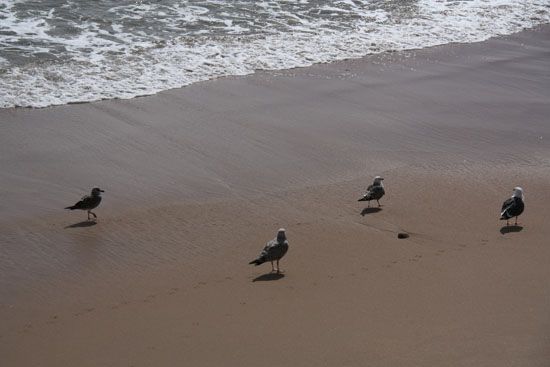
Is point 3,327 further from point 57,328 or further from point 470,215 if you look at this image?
point 470,215

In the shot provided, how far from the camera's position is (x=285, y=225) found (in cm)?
891

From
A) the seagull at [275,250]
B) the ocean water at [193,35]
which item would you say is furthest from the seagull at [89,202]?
the ocean water at [193,35]

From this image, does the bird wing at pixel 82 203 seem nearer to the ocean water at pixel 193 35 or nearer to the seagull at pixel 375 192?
the seagull at pixel 375 192

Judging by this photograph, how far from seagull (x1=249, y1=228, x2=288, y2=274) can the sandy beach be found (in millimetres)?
203

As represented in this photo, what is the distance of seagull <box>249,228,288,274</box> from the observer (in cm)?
778

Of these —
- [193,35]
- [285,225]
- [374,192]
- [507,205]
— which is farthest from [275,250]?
[193,35]

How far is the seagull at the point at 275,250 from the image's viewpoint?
7.78 metres

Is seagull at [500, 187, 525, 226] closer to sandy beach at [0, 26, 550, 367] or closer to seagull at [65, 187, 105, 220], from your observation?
sandy beach at [0, 26, 550, 367]

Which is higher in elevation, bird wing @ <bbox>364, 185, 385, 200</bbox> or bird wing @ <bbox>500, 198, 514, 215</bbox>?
bird wing @ <bbox>364, 185, 385, 200</bbox>

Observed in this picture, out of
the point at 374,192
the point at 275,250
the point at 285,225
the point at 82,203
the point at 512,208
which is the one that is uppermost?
the point at 374,192

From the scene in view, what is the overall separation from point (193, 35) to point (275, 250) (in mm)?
8720

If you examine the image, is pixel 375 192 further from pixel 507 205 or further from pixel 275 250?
pixel 275 250

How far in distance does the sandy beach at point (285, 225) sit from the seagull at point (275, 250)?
203 millimetres

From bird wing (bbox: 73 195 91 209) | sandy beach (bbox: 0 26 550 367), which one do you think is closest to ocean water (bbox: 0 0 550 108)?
sandy beach (bbox: 0 26 550 367)
